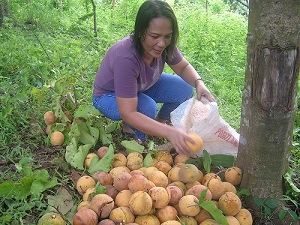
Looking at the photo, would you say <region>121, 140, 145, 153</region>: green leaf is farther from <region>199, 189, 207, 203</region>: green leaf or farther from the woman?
<region>199, 189, 207, 203</region>: green leaf

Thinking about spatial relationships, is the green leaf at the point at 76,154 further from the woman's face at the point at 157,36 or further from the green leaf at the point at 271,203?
the green leaf at the point at 271,203

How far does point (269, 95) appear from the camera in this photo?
1.97 metres

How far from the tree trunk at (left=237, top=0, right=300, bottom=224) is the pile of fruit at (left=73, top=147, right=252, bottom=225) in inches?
6.9

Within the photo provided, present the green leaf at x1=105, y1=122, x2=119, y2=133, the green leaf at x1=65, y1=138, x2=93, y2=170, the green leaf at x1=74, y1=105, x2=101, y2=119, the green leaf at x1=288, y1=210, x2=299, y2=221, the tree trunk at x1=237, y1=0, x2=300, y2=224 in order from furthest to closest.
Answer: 1. the green leaf at x1=105, y1=122, x2=119, y2=133
2. the green leaf at x1=74, y1=105, x2=101, y2=119
3. the green leaf at x1=65, y1=138, x2=93, y2=170
4. the green leaf at x1=288, y1=210, x2=299, y2=221
5. the tree trunk at x1=237, y1=0, x2=300, y2=224

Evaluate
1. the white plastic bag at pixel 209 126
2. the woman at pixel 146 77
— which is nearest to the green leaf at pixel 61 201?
the woman at pixel 146 77

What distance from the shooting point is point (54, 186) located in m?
2.41

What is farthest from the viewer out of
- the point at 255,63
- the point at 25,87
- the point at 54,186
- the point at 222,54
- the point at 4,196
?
the point at 222,54

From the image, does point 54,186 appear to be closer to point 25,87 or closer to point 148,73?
point 148,73

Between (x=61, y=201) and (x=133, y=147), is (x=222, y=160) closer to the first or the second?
(x=133, y=147)

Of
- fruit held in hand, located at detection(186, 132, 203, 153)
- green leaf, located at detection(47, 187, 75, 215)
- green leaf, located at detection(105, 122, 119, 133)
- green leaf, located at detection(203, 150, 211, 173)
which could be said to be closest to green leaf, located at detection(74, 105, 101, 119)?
green leaf, located at detection(105, 122, 119, 133)

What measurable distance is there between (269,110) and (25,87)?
252 cm

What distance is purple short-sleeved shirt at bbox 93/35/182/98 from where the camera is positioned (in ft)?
8.61

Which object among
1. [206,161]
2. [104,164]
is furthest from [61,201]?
[206,161]

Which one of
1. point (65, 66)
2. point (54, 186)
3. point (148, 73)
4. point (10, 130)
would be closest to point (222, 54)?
point (65, 66)
